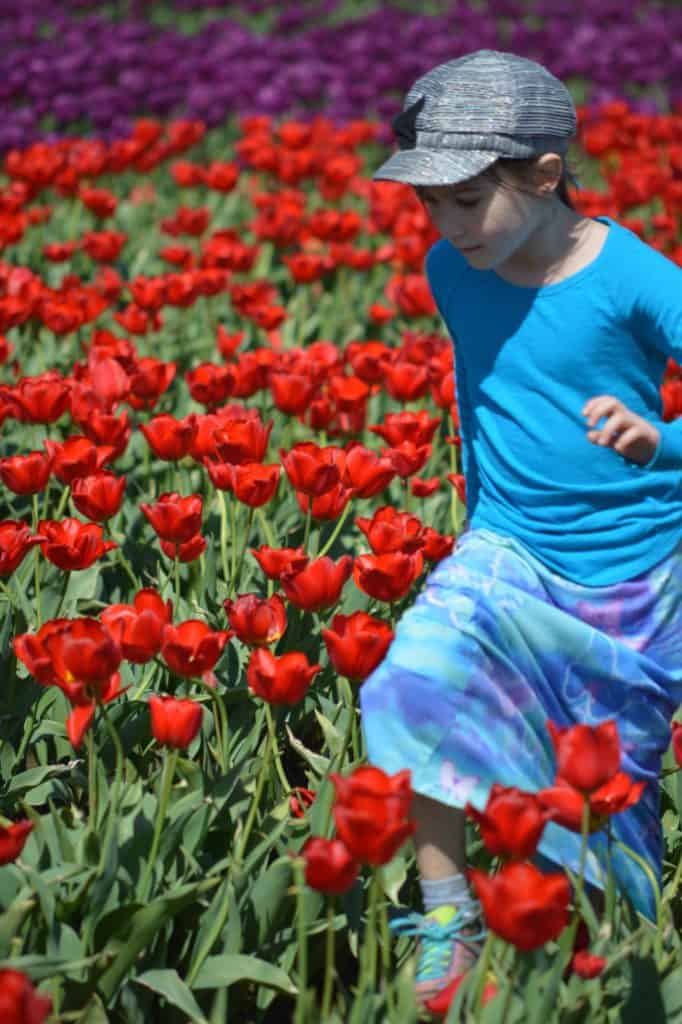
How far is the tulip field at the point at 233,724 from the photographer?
1791mm

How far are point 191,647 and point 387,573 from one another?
1.20 feet

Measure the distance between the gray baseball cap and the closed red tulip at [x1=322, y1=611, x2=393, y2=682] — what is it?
2.11ft

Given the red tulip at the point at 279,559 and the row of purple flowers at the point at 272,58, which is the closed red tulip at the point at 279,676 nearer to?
the red tulip at the point at 279,559

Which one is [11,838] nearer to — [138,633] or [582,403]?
[138,633]

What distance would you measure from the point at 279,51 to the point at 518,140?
700 cm

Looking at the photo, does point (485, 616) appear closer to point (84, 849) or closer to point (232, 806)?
point (232, 806)

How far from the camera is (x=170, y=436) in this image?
2.79 metres

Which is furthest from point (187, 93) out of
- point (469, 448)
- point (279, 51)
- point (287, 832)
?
point (287, 832)

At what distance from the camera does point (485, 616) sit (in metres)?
2.10

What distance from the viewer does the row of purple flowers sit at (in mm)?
7918

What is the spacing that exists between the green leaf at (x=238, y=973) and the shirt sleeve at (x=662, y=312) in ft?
2.87

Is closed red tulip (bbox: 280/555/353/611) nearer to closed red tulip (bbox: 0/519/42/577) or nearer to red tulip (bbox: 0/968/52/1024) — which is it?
closed red tulip (bbox: 0/519/42/577)

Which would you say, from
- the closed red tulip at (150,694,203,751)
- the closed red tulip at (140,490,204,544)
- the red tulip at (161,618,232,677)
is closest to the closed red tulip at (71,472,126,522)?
the closed red tulip at (140,490,204,544)

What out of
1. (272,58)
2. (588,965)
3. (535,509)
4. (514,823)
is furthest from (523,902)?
(272,58)
